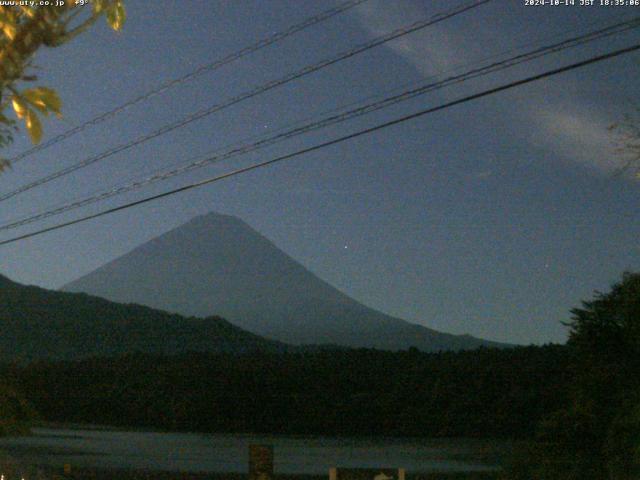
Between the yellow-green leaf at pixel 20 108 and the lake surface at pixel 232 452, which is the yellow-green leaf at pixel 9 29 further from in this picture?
the lake surface at pixel 232 452

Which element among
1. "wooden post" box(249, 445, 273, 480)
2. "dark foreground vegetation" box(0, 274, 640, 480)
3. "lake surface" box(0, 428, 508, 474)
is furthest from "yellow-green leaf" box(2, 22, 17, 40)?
"dark foreground vegetation" box(0, 274, 640, 480)

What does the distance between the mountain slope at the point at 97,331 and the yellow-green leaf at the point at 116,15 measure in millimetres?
73745

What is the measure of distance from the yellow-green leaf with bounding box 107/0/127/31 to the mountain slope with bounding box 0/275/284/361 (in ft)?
242

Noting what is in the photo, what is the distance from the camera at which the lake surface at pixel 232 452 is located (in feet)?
81.2

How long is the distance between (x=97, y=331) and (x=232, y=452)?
56456 mm

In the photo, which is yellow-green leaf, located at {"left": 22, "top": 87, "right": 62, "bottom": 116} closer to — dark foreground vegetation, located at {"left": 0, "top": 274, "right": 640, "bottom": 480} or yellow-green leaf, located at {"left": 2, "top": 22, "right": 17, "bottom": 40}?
yellow-green leaf, located at {"left": 2, "top": 22, "right": 17, "bottom": 40}

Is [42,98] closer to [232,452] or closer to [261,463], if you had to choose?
[261,463]

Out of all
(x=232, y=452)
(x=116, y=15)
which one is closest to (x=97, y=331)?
(x=232, y=452)

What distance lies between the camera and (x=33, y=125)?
459 cm

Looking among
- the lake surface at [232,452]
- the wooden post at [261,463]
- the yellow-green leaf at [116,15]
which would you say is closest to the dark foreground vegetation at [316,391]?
the lake surface at [232,452]

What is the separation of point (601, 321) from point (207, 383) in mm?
31394

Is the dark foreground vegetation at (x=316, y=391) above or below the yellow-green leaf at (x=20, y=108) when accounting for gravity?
above

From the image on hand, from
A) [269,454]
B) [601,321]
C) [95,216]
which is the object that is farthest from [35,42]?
[95,216]

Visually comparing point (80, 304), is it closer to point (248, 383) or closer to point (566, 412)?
point (248, 383)
